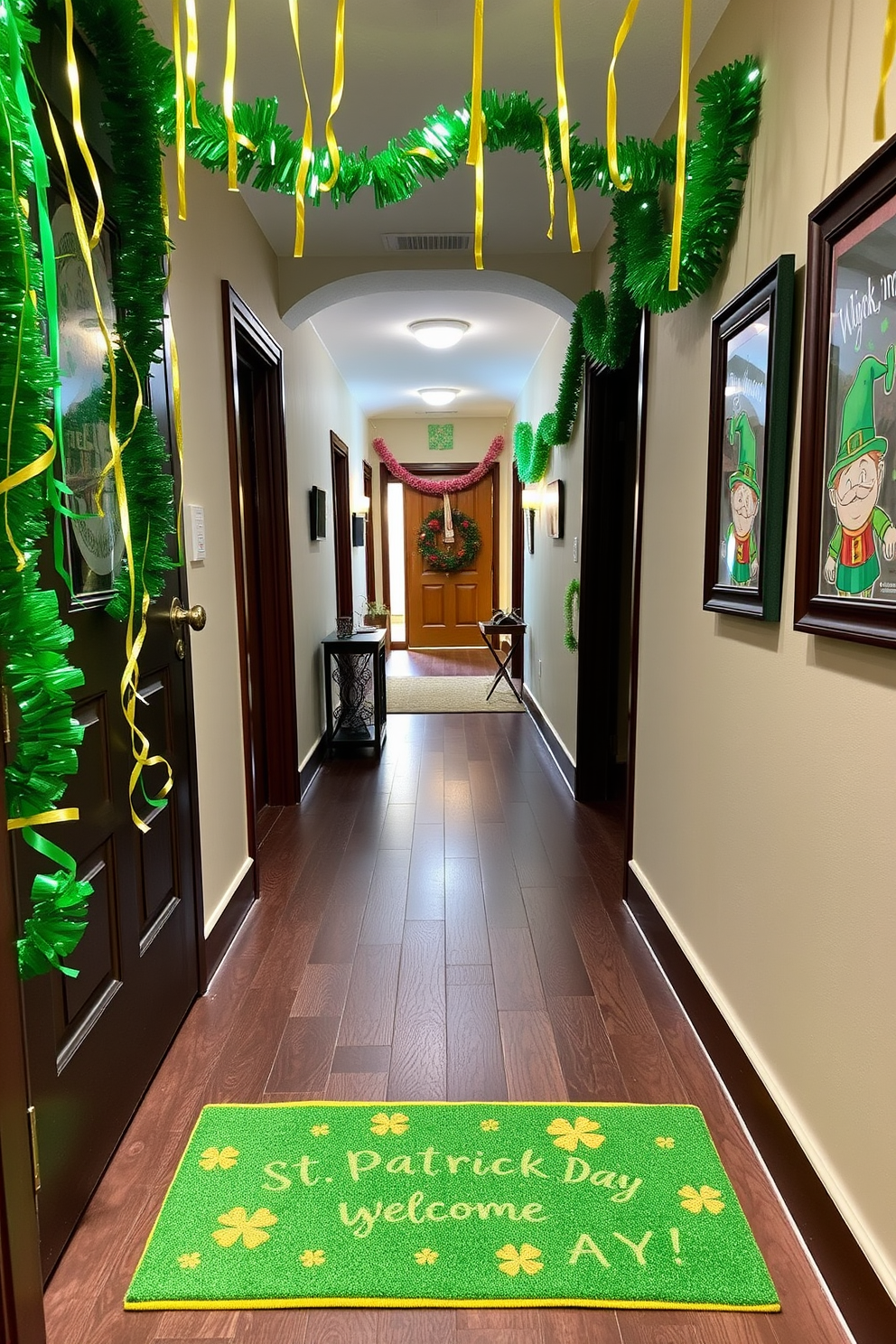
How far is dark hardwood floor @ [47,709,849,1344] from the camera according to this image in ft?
4.10

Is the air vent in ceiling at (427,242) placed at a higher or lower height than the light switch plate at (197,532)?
higher

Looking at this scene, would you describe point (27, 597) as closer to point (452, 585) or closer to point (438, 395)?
point (438, 395)

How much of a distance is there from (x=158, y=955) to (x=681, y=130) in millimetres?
1883

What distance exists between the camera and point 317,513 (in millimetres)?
4535

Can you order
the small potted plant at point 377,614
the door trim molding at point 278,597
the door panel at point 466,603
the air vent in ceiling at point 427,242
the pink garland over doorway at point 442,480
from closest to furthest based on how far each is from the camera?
the air vent in ceiling at point 427,242, the door trim molding at point 278,597, the small potted plant at point 377,614, the pink garland over doorway at point 442,480, the door panel at point 466,603

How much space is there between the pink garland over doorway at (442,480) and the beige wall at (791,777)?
20.9 ft

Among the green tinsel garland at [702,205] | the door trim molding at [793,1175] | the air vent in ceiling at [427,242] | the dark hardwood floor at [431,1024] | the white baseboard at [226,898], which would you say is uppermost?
the air vent in ceiling at [427,242]

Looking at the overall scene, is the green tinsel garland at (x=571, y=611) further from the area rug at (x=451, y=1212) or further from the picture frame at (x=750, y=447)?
the area rug at (x=451, y=1212)

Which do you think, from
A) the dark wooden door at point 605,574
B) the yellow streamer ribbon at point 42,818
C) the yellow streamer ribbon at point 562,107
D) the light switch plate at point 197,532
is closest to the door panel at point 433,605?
the dark wooden door at point 605,574

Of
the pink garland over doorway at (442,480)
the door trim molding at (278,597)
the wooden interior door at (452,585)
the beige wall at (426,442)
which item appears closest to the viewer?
the door trim molding at (278,597)

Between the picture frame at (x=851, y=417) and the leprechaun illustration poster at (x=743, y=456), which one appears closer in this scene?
the picture frame at (x=851, y=417)

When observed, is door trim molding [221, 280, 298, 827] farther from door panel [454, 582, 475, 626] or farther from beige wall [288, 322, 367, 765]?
door panel [454, 582, 475, 626]

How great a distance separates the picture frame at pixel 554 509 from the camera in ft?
14.5

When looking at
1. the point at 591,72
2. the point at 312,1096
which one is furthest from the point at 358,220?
the point at 312,1096
